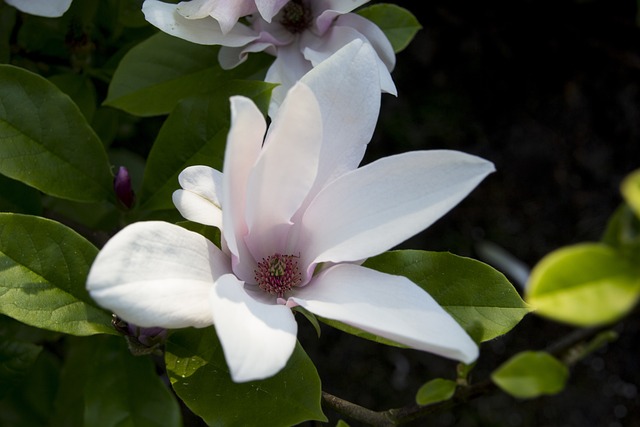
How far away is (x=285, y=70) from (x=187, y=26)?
0.14m

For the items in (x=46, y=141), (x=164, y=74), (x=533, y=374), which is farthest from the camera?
(x=164, y=74)

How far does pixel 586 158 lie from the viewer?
83.5 inches

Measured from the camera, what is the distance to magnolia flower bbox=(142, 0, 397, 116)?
2.65 feet

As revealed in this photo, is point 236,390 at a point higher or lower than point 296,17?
lower

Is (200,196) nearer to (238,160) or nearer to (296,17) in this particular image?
(238,160)

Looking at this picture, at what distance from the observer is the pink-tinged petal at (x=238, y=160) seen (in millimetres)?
596

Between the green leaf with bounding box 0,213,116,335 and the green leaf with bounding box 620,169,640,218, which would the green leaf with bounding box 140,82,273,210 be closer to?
the green leaf with bounding box 0,213,116,335

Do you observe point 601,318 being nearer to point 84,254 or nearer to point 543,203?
point 84,254

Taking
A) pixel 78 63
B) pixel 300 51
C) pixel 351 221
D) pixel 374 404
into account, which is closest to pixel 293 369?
pixel 351 221

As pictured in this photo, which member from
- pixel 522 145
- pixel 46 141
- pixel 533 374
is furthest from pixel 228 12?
pixel 522 145

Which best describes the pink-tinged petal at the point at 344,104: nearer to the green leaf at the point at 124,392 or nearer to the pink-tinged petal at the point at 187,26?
the pink-tinged petal at the point at 187,26

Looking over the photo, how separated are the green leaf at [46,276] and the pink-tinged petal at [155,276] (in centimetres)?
18

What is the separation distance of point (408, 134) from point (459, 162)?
4.50 feet

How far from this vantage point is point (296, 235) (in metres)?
0.75
